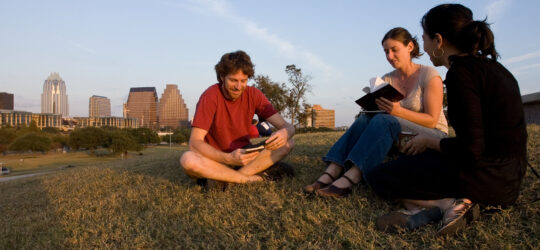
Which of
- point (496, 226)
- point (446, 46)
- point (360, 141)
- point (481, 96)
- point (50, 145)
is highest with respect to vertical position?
point (446, 46)

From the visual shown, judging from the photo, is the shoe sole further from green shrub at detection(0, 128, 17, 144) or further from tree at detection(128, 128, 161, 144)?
green shrub at detection(0, 128, 17, 144)

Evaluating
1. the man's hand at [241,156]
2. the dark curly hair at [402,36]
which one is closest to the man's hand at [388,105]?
the dark curly hair at [402,36]

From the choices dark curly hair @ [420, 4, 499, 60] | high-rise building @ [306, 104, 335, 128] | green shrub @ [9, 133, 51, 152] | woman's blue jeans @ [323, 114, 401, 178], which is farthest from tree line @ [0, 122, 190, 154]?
dark curly hair @ [420, 4, 499, 60]

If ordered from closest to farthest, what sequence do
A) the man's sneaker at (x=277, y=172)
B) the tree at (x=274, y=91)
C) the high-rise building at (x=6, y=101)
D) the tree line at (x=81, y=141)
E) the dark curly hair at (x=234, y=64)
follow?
the dark curly hair at (x=234, y=64) < the man's sneaker at (x=277, y=172) < the tree at (x=274, y=91) < the tree line at (x=81, y=141) < the high-rise building at (x=6, y=101)

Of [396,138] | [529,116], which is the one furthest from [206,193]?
[529,116]

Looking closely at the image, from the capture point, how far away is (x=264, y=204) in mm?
2875

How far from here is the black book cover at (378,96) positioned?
2699mm

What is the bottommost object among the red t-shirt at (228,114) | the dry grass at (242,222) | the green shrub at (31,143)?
the green shrub at (31,143)

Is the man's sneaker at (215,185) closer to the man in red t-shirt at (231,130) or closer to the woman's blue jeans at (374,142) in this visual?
the man in red t-shirt at (231,130)

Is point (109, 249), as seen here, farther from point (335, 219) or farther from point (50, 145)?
point (50, 145)

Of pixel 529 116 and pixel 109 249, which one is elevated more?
pixel 529 116

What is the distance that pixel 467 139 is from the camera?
194cm

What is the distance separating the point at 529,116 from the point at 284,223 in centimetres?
1323

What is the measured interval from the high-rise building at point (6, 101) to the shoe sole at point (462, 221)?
20300cm
